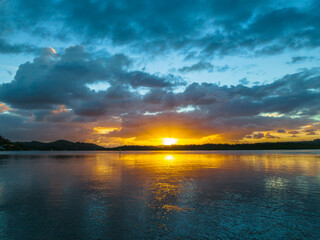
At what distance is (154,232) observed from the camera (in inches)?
647

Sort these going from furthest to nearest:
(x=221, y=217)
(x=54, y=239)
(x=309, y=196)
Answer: (x=309, y=196) < (x=221, y=217) < (x=54, y=239)

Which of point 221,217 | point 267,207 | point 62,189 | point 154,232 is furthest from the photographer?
point 62,189

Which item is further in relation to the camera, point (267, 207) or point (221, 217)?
point (267, 207)

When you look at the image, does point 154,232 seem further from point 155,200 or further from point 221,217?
point 155,200

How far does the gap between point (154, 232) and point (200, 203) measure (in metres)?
9.09

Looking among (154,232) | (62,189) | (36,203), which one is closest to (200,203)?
(154,232)

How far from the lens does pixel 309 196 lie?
89.5 ft

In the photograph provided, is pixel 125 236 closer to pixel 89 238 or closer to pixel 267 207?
pixel 89 238

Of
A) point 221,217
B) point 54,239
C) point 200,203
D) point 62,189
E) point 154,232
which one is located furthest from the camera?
point 62,189

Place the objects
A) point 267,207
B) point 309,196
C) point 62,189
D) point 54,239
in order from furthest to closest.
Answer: point 62,189 < point 309,196 < point 267,207 < point 54,239

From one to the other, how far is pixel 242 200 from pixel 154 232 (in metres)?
13.1

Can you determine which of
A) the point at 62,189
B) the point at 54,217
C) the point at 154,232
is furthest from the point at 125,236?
the point at 62,189

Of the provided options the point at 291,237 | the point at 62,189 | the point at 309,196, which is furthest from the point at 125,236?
the point at 309,196

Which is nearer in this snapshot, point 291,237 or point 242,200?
point 291,237
